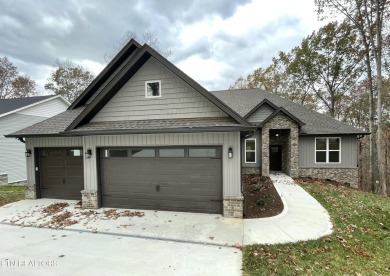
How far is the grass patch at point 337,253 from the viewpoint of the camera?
13.1ft

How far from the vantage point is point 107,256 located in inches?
184

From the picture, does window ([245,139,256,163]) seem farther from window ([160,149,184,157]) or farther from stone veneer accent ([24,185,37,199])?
stone veneer accent ([24,185,37,199])

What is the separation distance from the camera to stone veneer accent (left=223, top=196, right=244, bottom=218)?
6684mm

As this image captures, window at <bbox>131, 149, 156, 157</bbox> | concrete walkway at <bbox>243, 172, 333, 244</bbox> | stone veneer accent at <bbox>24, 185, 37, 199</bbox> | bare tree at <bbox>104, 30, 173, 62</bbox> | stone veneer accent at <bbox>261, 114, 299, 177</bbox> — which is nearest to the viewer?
concrete walkway at <bbox>243, 172, 333, 244</bbox>

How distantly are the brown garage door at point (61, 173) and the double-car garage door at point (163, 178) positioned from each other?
177cm

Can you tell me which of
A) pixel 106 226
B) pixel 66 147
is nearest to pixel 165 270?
pixel 106 226

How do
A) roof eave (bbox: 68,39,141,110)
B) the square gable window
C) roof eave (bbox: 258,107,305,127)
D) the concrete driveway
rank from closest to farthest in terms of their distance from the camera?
the concrete driveway → the square gable window → roof eave (bbox: 68,39,141,110) → roof eave (bbox: 258,107,305,127)

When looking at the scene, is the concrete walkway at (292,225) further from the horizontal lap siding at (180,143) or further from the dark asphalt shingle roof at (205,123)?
the dark asphalt shingle roof at (205,123)

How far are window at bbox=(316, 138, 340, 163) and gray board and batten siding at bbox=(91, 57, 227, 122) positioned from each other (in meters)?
10.1

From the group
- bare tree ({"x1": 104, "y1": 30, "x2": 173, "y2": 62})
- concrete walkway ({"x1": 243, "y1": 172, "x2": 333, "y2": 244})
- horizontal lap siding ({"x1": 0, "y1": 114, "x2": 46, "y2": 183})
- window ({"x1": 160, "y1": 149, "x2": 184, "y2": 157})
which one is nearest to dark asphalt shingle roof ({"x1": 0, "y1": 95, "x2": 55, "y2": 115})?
horizontal lap siding ({"x1": 0, "y1": 114, "x2": 46, "y2": 183})

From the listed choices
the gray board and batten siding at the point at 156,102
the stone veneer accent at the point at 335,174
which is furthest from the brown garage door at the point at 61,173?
the stone veneer accent at the point at 335,174

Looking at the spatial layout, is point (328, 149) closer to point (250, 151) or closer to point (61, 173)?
point (250, 151)

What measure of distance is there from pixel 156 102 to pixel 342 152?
12825 mm

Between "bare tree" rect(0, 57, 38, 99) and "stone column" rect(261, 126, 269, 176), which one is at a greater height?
"bare tree" rect(0, 57, 38, 99)
